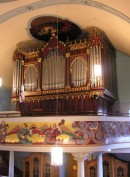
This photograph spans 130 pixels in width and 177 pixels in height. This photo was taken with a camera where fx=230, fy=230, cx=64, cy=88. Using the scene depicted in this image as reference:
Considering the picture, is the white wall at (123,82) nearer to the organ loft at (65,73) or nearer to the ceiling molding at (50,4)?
the organ loft at (65,73)

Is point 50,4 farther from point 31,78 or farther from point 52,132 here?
point 52,132

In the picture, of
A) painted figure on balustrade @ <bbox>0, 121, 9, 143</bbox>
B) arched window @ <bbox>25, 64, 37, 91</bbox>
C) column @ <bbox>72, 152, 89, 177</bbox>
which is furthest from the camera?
arched window @ <bbox>25, 64, 37, 91</bbox>

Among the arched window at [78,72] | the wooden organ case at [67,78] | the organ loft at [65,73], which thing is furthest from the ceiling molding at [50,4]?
the arched window at [78,72]

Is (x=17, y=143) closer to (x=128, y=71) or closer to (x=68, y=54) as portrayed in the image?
(x=68, y=54)

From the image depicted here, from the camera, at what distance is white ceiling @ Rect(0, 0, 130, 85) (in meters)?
7.38

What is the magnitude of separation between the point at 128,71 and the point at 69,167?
5.45 metres

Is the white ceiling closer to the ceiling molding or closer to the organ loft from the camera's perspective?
the ceiling molding

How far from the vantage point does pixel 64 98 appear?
9.57 meters

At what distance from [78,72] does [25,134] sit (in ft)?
11.0

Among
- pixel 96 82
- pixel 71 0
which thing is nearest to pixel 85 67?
pixel 96 82

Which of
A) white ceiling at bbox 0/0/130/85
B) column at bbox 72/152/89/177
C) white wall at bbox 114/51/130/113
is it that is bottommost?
column at bbox 72/152/89/177

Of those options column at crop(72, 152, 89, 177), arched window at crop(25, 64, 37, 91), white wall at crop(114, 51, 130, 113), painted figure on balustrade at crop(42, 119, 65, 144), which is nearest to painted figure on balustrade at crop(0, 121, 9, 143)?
painted figure on balustrade at crop(42, 119, 65, 144)

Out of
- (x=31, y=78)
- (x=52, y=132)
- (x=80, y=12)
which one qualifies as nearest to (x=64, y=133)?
(x=52, y=132)

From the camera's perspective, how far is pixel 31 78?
1037cm
